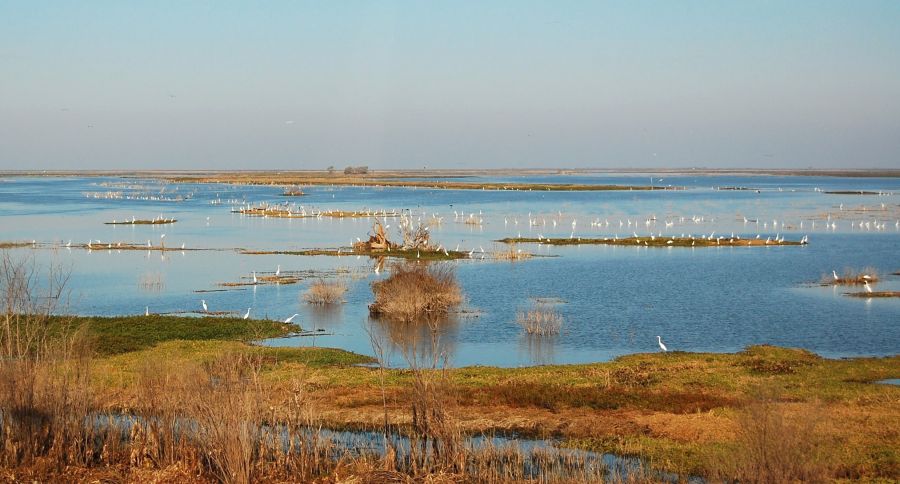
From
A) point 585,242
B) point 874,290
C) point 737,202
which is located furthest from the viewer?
point 737,202

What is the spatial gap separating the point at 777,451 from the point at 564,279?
111 ft

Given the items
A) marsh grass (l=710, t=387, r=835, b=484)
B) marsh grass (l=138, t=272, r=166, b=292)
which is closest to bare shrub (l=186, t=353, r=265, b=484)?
marsh grass (l=710, t=387, r=835, b=484)

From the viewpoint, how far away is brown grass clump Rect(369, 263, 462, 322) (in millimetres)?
33969

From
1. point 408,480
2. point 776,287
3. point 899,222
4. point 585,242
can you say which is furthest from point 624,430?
point 899,222

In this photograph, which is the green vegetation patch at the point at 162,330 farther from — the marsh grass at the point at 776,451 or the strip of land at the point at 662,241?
the strip of land at the point at 662,241

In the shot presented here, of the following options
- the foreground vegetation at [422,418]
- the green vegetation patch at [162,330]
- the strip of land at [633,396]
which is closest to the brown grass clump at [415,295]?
the green vegetation patch at [162,330]

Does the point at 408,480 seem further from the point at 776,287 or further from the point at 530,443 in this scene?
the point at 776,287

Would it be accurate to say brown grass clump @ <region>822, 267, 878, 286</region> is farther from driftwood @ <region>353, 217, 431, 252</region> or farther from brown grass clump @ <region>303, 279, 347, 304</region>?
brown grass clump @ <region>303, 279, 347, 304</region>

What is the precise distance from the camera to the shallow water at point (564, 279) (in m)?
31.1

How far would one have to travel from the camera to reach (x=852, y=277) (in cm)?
4541

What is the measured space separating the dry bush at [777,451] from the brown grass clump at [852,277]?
34389mm

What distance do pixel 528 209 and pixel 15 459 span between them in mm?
89238

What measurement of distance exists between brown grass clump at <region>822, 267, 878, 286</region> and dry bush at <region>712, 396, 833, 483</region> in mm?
34389

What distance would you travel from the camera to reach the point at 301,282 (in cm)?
4478
